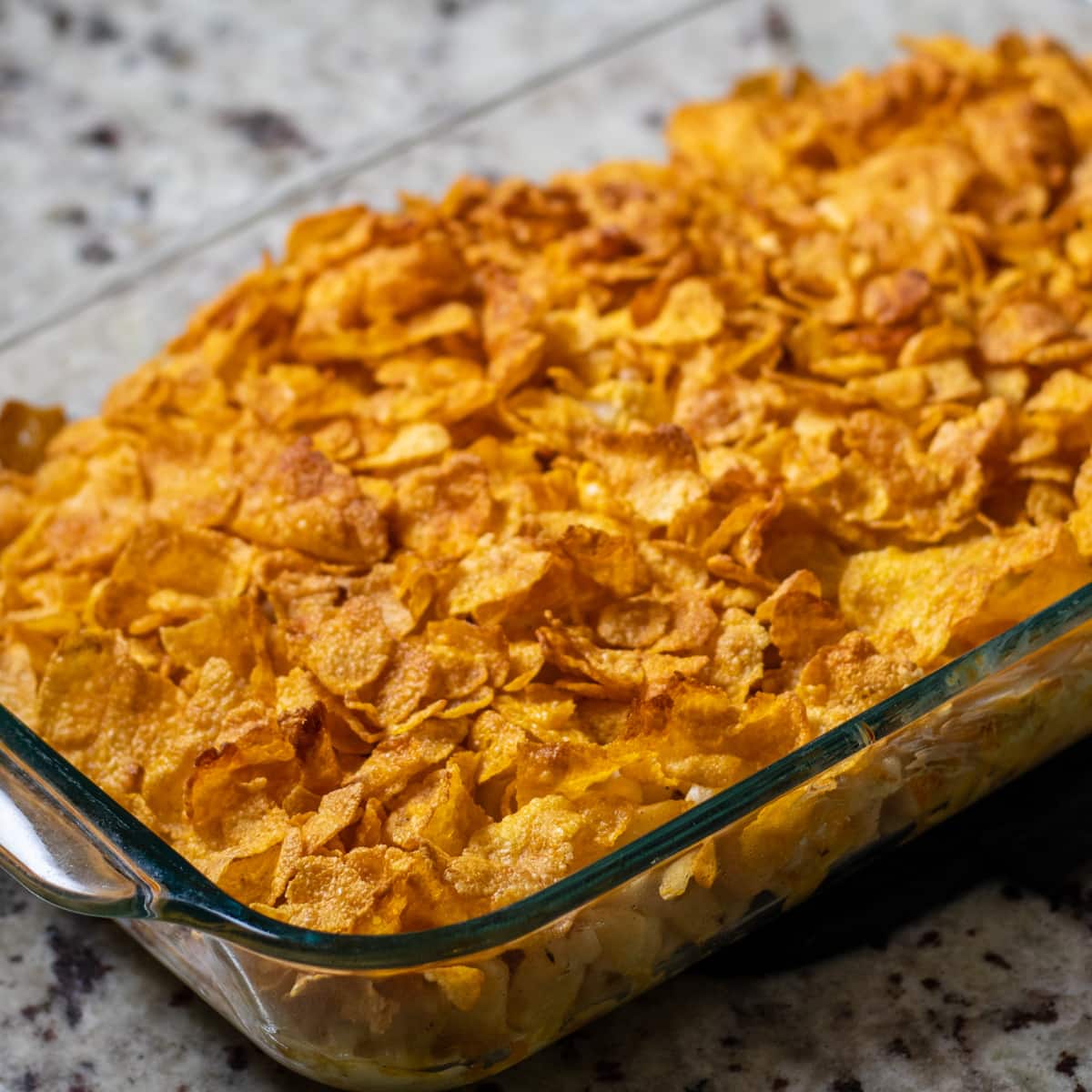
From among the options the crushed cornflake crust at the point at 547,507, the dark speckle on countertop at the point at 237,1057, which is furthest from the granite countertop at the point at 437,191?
the crushed cornflake crust at the point at 547,507

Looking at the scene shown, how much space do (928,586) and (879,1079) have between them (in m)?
0.33

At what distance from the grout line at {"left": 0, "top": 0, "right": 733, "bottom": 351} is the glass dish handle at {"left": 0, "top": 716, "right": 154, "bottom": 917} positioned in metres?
0.65

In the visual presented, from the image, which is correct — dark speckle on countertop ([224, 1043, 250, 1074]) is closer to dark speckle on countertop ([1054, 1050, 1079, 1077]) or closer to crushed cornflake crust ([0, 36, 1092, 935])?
crushed cornflake crust ([0, 36, 1092, 935])

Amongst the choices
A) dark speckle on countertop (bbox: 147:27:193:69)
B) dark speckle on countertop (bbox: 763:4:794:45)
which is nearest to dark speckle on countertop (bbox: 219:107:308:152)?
dark speckle on countertop (bbox: 147:27:193:69)

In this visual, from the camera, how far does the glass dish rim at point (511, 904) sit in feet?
3.00

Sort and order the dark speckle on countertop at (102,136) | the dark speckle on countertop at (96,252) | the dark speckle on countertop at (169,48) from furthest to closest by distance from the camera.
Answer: the dark speckle on countertop at (169,48) → the dark speckle on countertop at (102,136) → the dark speckle on countertop at (96,252)

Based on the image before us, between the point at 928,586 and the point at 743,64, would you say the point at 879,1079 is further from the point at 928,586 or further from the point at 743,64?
the point at 743,64

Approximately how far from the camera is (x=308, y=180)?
5.60 feet

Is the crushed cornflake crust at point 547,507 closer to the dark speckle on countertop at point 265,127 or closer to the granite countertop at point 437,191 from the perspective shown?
the granite countertop at point 437,191

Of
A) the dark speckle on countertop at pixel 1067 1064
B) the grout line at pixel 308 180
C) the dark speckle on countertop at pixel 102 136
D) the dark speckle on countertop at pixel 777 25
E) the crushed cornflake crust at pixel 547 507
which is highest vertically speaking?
the dark speckle on countertop at pixel 102 136

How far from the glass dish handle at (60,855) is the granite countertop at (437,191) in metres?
0.21

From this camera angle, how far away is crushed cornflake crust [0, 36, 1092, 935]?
1080mm

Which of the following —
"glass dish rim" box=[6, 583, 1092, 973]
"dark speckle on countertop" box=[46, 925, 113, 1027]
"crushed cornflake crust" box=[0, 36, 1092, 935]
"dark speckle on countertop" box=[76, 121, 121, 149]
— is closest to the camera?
"glass dish rim" box=[6, 583, 1092, 973]

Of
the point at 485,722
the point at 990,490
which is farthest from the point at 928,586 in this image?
the point at 485,722
